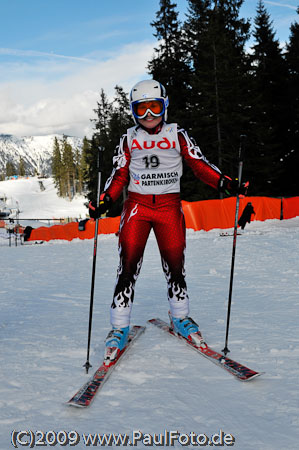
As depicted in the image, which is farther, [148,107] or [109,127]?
[109,127]

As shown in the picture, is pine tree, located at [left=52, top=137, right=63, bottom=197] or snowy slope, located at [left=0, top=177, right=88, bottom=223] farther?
pine tree, located at [left=52, top=137, right=63, bottom=197]

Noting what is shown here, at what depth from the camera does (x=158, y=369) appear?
2779 mm

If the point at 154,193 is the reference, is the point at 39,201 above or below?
below

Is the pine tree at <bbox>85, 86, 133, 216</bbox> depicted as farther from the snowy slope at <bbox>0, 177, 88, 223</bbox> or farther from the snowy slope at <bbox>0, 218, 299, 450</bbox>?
the snowy slope at <bbox>0, 218, 299, 450</bbox>

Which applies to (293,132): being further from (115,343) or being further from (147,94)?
(115,343)

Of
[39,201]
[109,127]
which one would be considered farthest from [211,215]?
[39,201]

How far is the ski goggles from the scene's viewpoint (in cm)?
337

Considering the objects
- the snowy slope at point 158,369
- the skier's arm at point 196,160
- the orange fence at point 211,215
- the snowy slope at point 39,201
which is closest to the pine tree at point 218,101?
the orange fence at point 211,215

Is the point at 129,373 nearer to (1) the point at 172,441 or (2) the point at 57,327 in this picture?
(1) the point at 172,441

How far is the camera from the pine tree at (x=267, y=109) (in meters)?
26.7

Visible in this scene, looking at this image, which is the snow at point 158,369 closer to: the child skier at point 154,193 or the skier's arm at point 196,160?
the child skier at point 154,193

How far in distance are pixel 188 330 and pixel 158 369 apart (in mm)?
599

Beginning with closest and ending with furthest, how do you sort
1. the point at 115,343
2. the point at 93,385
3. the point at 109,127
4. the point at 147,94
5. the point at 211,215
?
the point at 93,385, the point at 115,343, the point at 147,94, the point at 211,215, the point at 109,127

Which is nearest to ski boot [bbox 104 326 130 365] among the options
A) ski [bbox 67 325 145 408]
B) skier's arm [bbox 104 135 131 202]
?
ski [bbox 67 325 145 408]
